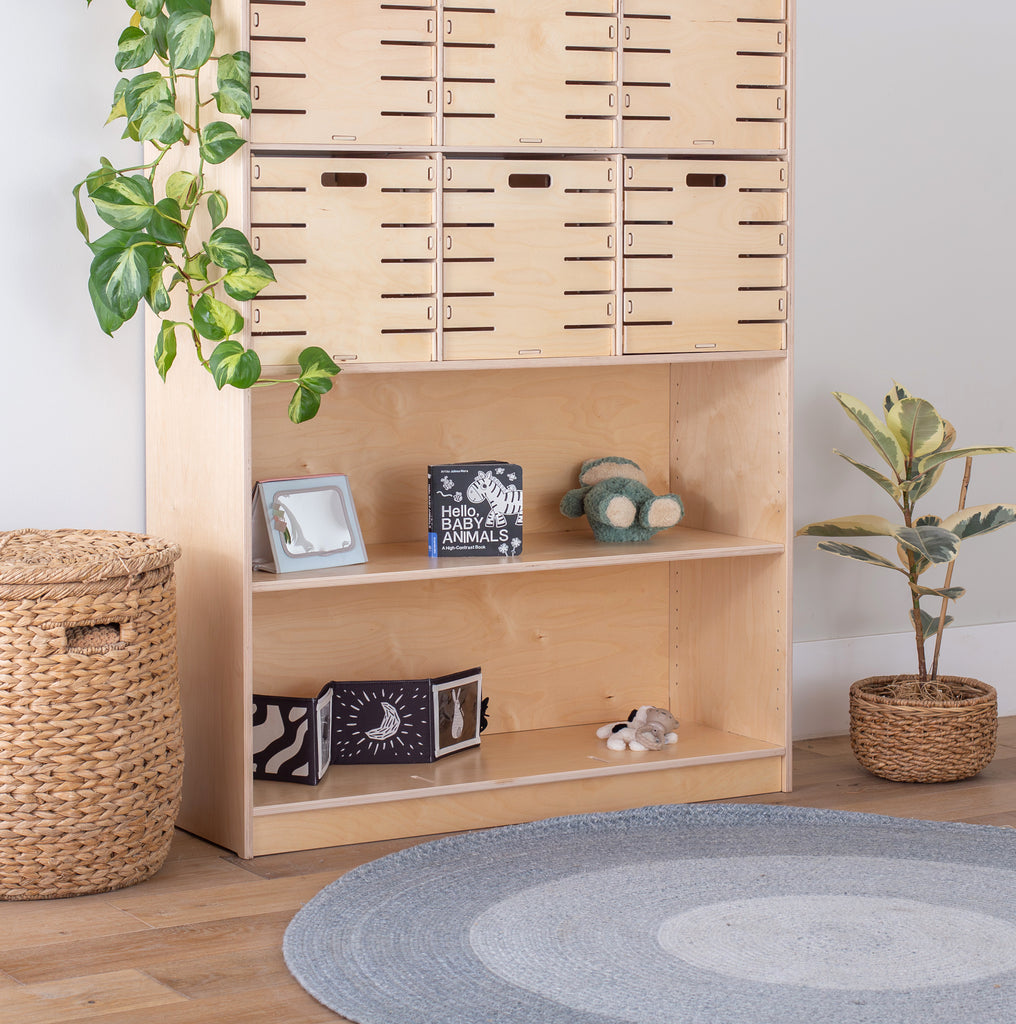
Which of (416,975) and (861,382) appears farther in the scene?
(861,382)

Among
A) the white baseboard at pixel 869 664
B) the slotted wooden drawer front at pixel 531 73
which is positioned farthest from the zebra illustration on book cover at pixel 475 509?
the white baseboard at pixel 869 664

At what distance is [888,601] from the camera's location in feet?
11.6

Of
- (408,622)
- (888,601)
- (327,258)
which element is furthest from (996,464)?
(327,258)

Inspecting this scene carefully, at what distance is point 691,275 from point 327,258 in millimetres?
698

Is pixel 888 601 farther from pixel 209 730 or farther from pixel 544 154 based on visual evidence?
pixel 209 730

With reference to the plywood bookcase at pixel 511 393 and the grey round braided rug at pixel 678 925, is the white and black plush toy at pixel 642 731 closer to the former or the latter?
the plywood bookcase at pixel 511 393

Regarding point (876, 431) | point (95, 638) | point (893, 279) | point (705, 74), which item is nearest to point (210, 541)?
point (95, 638)

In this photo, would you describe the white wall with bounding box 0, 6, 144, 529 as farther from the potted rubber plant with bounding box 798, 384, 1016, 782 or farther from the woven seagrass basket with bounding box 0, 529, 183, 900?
the potted rubber plant with bounding box 798, 384, 1016, 782

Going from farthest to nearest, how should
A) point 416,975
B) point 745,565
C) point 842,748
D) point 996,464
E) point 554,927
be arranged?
point 996,464
point 842,748
point 745,565
point 554,927
point 416,975

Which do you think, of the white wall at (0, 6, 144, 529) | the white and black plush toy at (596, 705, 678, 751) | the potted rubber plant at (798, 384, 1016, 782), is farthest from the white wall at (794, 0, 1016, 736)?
the white wall at (0, 6, 144, 529)

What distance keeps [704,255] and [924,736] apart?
1.04 meters

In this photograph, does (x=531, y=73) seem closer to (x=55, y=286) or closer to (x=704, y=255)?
(x=704, y=255)

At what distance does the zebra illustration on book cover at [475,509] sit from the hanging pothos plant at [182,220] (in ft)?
1.23

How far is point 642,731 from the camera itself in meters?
2.92
